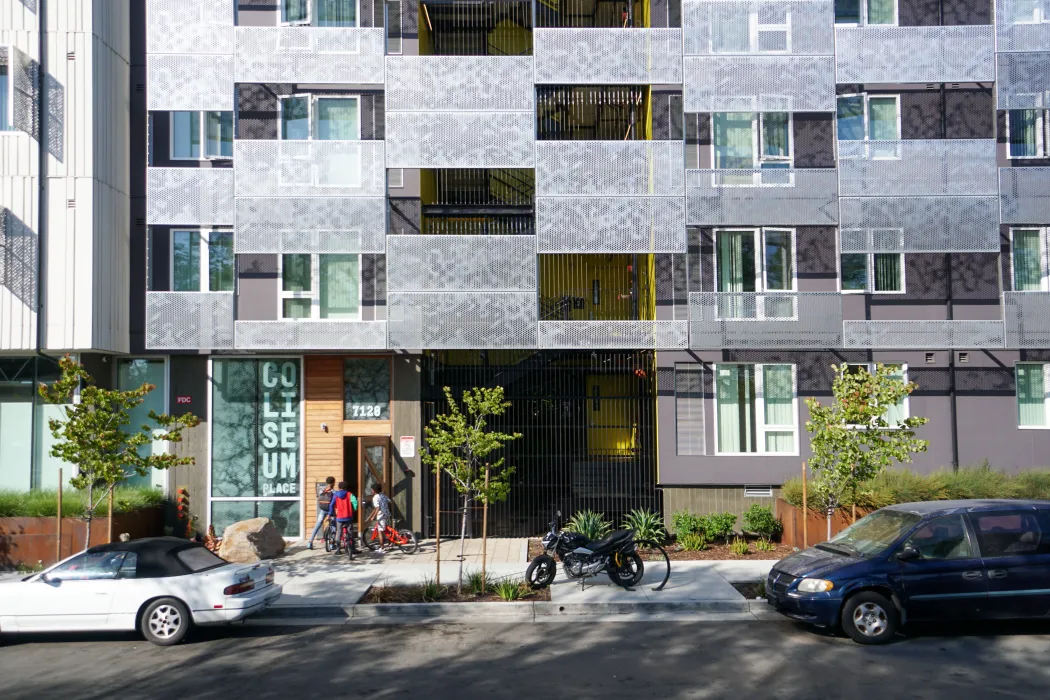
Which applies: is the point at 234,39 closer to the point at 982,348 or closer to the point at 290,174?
the point at 290,174

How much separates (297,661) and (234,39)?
44.0ft

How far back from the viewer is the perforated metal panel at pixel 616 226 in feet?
58.9

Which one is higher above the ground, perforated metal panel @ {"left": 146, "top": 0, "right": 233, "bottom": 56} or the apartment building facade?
perforated metal panel @ {"left": 146, "top": 0, "right": 233, "bottom": 56}

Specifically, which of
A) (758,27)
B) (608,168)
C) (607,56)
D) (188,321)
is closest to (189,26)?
(188,321)

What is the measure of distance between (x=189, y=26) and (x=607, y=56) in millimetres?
8838

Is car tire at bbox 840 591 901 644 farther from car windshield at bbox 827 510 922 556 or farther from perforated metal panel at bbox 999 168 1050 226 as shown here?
perforated metal panel at bbox 999 168 1050 226

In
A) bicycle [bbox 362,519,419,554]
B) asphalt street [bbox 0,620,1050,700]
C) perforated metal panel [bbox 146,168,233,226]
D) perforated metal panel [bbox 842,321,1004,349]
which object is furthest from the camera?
perforated metal panel [bbox 146,168,233,226]

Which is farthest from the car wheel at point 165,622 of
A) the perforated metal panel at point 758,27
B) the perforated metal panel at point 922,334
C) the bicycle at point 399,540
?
the perforated metal panel at point 758,27

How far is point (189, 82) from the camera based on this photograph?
59.0 ft

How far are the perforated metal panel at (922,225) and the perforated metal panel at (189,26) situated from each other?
13568mm

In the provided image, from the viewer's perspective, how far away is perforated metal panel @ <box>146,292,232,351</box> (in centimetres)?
1764

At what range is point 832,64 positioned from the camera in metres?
18.1

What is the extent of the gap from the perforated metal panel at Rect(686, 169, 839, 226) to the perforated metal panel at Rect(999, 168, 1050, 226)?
352 centimetres

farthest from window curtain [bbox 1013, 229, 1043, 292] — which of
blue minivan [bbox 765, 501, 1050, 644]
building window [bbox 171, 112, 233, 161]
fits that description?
building window [bbox 171, 112, 233, 161]
